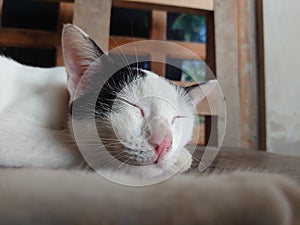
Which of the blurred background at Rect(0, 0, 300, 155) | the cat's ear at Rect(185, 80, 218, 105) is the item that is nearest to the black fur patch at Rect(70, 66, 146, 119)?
the cat's ear at Rect(185, 80, 218, 105)

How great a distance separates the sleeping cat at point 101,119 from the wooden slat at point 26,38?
3.45 ft

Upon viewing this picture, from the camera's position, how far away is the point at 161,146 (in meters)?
0.57

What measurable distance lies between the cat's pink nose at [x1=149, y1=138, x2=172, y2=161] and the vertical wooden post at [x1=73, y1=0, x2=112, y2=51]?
0.83 metres

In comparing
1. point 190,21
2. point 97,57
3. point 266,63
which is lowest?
point 97,57

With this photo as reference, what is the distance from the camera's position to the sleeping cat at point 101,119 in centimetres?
59

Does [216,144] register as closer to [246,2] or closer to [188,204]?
[246,2]

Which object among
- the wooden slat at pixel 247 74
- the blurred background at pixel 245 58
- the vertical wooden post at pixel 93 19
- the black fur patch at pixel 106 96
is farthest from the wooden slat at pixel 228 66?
the black fur patch at pixel 106 96

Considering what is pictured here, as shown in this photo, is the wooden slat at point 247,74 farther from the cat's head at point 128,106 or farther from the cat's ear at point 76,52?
the cat's ear at point 76,52

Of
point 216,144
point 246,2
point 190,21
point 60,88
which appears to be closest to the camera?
point 60,88

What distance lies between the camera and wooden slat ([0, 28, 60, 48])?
179cm

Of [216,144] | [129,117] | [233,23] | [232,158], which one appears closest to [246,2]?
[233,23]

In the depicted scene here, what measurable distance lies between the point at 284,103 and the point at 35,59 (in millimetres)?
1282

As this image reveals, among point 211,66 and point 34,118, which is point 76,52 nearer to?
point 34,118

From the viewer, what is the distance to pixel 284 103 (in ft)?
5.00
